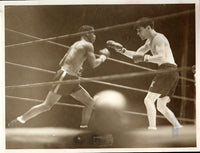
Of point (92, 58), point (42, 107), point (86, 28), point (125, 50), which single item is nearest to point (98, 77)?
point (92, 58)

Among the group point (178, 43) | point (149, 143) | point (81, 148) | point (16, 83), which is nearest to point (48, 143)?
point (81, 148)

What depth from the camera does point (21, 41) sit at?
3.28 m

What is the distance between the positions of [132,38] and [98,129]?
2.73 ft

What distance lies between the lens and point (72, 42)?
10.8ft

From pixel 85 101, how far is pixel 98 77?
232 mm

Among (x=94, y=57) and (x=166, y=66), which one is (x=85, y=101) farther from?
(x=166, y=66)

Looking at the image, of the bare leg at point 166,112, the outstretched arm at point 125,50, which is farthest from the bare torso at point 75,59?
the bare leg at point 166,112

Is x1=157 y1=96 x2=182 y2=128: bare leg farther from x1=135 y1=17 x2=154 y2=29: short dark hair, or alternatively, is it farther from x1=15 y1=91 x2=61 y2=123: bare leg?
x1=15 y1=91 x2=61 y2=123: bare leg

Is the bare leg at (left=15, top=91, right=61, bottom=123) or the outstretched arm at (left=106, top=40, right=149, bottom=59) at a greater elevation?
the outstretched arm at (left=106, top=40, right=149, bottom=59)

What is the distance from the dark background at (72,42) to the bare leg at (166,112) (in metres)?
0.04

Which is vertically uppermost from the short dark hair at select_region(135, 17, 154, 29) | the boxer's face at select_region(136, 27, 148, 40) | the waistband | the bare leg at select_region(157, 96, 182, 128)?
the short dark hair at select_region(135, 17, 154, 29)

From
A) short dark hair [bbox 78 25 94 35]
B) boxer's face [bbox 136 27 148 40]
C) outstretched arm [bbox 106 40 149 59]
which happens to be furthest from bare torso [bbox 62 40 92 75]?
boxer's face [bbox 136 27 148 40]

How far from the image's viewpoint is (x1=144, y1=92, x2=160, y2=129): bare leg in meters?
3.28

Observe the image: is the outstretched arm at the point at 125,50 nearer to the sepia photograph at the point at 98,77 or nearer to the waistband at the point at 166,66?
the sepia photograph at the point at 98,77
